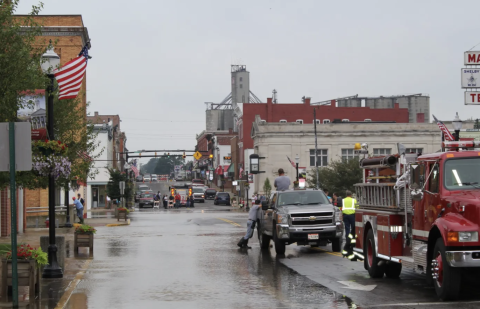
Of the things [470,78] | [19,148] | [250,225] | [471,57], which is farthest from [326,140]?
[19,148]

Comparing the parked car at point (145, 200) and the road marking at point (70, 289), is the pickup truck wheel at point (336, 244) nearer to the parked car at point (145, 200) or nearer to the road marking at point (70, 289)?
the road marking at point (70, 289)

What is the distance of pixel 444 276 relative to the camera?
444 inches

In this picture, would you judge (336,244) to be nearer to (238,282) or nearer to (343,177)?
(238,282)

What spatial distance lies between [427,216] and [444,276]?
134 cm

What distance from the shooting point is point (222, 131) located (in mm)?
159375

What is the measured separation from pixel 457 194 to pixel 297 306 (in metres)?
3.17

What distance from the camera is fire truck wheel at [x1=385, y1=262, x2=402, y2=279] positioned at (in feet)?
48.7

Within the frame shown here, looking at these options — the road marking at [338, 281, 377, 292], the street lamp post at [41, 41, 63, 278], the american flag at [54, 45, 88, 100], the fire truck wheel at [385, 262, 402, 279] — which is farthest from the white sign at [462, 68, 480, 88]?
the street lamp post at [41, 41, 63, 278]

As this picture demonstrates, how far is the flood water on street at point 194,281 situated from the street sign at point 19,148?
8.53ft

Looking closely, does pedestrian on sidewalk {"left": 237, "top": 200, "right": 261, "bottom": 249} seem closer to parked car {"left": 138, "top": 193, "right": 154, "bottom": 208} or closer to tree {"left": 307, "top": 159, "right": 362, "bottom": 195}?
tree {"left": 307, "top": 159, "right": 362, "bottom": 195}

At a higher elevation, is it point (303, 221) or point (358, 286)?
point (303, 221)

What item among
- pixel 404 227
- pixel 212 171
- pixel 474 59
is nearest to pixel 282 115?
pixel 212 171

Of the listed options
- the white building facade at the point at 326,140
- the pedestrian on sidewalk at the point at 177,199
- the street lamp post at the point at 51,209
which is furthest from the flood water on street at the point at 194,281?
the pedestrian on sidewalk at the point at 177,199

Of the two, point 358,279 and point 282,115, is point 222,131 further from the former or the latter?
point 358,279
